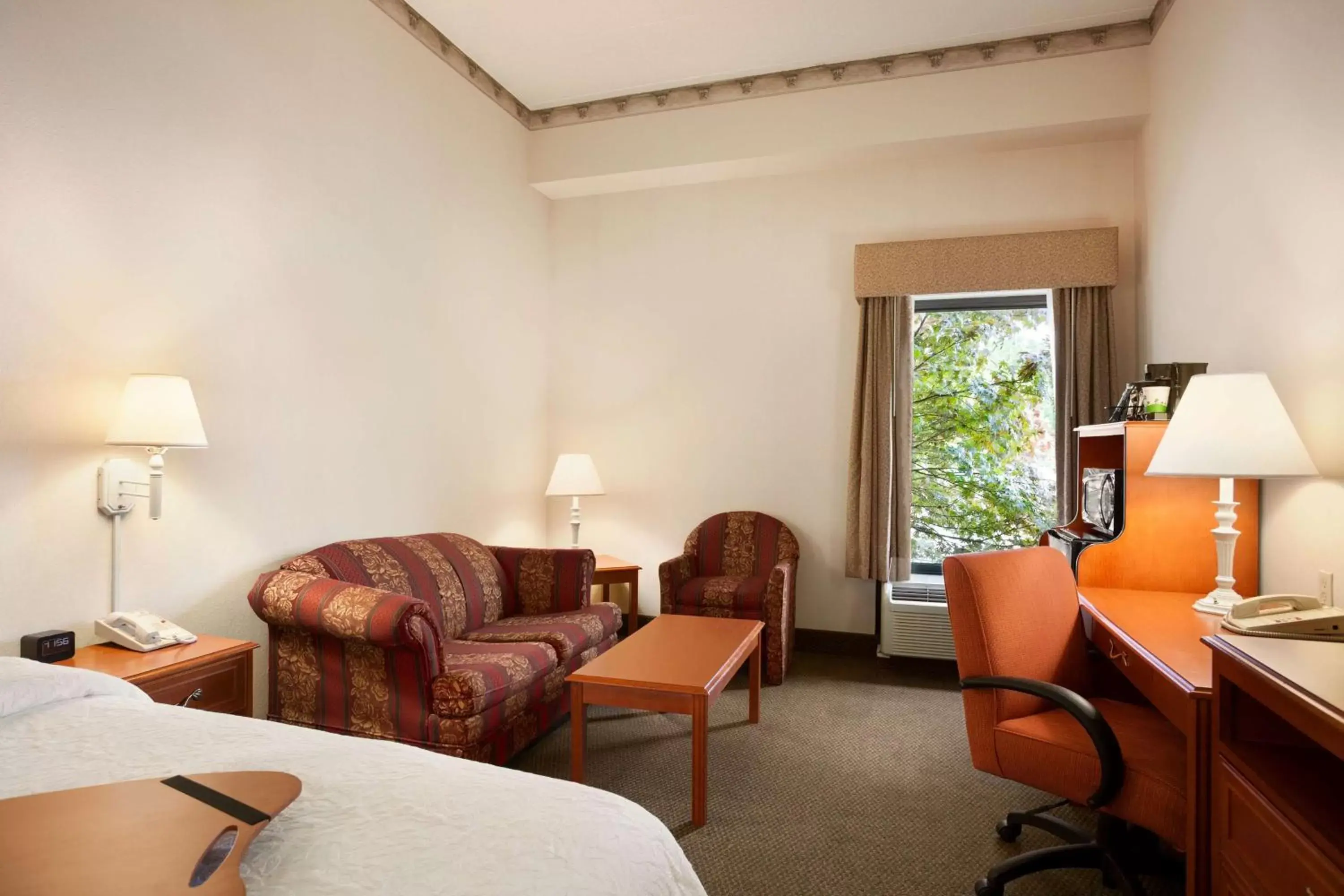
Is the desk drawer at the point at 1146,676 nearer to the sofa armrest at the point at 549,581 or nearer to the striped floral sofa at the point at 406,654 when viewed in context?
the striped floral sofa at the point at 406,654

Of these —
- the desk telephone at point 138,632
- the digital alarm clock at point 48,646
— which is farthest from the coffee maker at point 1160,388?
the digital alarm clock at point 48,646

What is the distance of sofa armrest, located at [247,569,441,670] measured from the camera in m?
2.53

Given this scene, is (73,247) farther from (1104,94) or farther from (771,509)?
(1104,94)

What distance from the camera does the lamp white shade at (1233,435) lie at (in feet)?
7.06

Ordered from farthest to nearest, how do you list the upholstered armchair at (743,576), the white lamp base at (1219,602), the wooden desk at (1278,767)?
the upholstered armchair at (743,576), the white lamp base at (1219,602), the wooden desk at (1278,767)

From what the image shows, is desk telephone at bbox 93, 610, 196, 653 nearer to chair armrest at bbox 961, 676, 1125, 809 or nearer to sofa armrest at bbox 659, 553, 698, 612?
sofa armrest at bbox 659, 553, 698, 612

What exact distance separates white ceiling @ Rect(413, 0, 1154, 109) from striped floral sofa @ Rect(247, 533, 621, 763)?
280cm

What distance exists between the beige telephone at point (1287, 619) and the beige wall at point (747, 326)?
254cm

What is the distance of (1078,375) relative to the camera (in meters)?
4.19

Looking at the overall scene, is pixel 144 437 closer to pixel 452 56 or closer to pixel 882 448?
pixel 452 56

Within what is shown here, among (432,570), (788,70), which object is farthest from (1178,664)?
(788,70)

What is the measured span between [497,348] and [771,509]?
6.74 ft

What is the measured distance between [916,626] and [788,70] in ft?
11.1

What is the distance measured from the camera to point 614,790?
9.08ft
